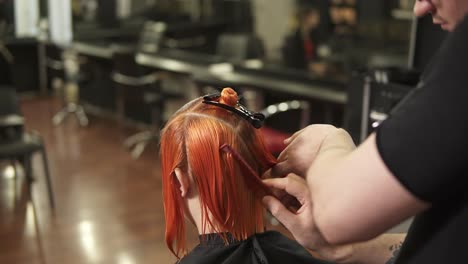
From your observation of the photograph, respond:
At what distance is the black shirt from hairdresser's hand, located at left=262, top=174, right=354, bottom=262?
173mm

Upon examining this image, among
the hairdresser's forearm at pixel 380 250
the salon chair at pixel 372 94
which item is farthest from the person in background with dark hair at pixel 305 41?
the hairdresser's forearm at pixel 380 250

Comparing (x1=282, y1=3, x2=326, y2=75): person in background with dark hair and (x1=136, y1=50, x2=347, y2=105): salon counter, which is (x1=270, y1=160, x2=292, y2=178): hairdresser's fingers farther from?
(x1=282, y1=3, x2=326, y2=75): person in background with dark hair

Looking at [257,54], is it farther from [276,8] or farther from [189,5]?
[189,5]

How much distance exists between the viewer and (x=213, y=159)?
113 cm

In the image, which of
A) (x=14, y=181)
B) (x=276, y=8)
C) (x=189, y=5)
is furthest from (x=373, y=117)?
(x=189, y=5)

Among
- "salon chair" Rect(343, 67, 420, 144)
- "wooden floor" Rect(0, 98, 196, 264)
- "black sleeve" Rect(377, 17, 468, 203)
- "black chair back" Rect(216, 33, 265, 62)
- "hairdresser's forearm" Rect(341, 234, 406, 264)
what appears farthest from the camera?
"black chair back" Rect(216, 33, 265, 62)

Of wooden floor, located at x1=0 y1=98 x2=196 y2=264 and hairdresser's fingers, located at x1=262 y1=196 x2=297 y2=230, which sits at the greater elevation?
hairdresser's fingers, located at x1=262 y1=196 x2=297 y2=230

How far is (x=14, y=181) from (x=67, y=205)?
2.15 ft

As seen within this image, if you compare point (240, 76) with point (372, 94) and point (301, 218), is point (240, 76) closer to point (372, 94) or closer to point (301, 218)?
point (372, 94)

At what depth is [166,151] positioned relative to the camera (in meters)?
1.19

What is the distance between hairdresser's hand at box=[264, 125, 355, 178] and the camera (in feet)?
2.84

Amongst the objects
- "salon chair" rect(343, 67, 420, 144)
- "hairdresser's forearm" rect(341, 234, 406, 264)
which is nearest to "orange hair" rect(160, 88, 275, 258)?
"hairdresser's forearm" rect(341, 234, 406, 264)

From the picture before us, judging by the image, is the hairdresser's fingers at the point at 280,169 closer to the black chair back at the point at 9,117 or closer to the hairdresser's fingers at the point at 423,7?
the hairdresser's fingers at the point at 423,7

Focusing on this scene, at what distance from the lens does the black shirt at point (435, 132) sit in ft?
1.95
